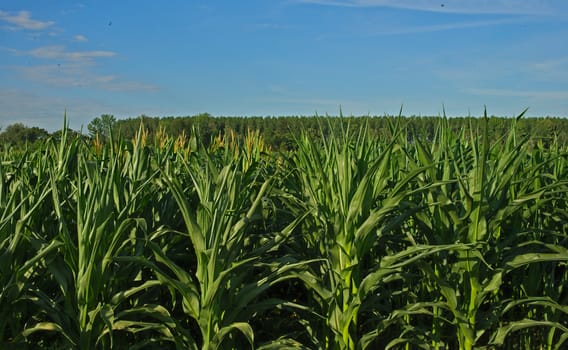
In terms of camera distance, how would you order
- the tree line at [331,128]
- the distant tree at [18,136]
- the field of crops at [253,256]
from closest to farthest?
the field of crops at [253,256] → the tree line at [331,128] → the distant tree at [18,136]

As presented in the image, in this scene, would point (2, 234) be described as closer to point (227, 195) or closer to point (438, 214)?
point (227, 195)

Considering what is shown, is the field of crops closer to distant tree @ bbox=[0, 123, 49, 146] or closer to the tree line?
the tree line

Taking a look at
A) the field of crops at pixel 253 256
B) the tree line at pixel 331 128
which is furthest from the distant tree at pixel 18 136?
the field of crops at pixel 253 256

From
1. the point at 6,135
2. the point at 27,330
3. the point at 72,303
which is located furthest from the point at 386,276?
the point at 6,135

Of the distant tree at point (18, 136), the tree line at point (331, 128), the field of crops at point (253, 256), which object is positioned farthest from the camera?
the distant tree at point (18, 136)

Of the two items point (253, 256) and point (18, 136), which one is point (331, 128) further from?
point (18, 136)

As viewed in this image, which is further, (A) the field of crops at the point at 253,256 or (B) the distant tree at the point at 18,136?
(B) the distant tree at the point at 18,136

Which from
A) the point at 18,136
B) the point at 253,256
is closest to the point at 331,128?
the point at 253,256

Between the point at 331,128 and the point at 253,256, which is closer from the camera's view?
the point at 253,256

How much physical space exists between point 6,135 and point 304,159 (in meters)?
3.24

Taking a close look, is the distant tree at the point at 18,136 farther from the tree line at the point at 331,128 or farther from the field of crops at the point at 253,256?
the field of crops at the point at 253,256

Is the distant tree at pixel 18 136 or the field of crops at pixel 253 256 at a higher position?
the distant tree at pixel 18 136

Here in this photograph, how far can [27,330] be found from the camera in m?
2.40

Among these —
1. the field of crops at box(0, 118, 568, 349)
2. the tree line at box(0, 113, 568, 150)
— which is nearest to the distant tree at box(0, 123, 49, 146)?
the tree line at box(0, 113, 568, 150)
